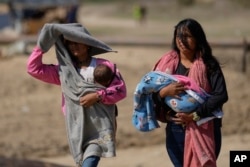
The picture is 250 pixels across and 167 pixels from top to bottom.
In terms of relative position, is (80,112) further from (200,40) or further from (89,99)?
(200,40)

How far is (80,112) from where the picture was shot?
581 centimetres

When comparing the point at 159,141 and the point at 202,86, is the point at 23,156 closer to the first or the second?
the point at 159,141

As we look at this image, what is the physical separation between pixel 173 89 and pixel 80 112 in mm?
747

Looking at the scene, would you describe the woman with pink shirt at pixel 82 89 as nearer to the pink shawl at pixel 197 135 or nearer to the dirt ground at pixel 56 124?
the pink shawl at pixel 197 135

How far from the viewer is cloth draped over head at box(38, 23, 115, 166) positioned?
580 centimetres

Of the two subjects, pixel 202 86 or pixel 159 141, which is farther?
pixel 159 141

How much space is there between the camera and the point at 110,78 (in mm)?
5777

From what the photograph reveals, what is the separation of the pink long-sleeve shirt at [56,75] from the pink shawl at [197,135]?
0.35 metres

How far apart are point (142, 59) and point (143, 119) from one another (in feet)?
42.3

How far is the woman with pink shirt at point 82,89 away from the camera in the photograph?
577 centimetres

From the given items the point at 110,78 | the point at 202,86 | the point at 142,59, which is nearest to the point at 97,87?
the point at 110,78

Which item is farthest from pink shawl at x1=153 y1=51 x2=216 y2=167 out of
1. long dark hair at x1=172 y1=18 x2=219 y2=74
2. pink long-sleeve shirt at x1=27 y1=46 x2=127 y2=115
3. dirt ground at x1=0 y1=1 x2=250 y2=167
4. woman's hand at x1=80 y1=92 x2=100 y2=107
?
dirt ground at x1=0 y1=1 x2=250 y2=167

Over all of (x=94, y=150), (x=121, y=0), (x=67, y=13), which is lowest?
(x=121, y=0)

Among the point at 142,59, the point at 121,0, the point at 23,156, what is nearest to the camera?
the point at 23,156
